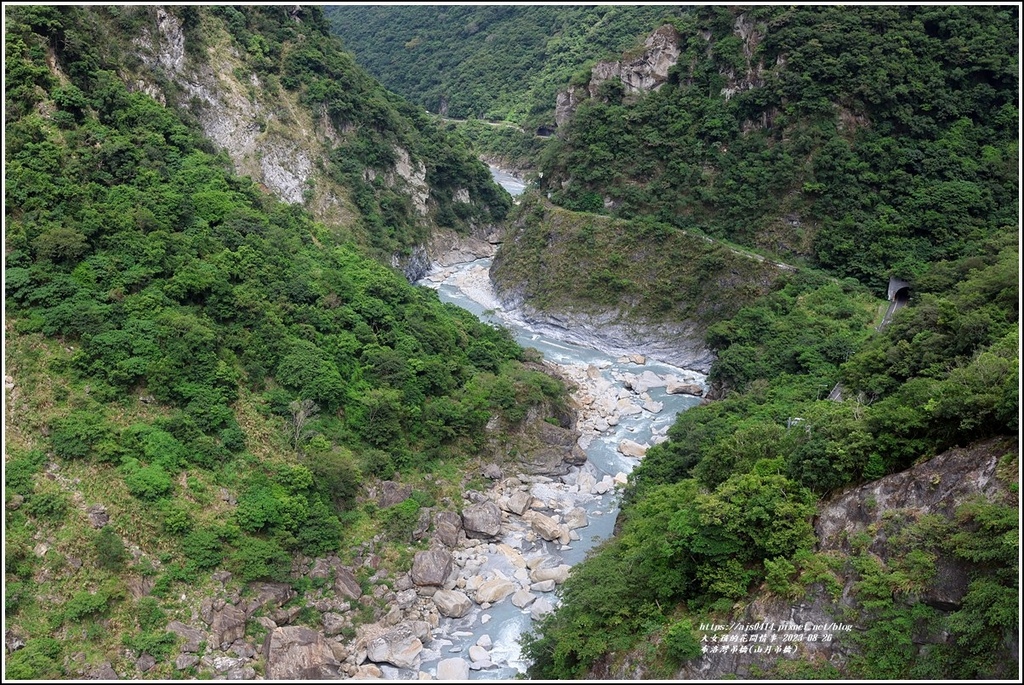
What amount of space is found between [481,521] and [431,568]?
3.07 metres

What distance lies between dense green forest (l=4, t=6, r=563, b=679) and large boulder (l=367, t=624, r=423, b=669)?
11.3ft

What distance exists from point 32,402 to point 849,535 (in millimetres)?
21672

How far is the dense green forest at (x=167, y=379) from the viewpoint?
1972 centimetres

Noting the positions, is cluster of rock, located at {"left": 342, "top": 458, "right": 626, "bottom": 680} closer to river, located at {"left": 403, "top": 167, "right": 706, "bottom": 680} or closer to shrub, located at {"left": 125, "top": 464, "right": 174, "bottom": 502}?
river, located at {"left": 403, "top": 167, "right": 706, "bottom": 680}

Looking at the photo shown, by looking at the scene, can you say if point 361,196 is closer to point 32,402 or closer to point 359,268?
point 359,268

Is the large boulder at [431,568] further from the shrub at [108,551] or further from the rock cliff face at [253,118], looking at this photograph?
the rock cliff face at [253,118]

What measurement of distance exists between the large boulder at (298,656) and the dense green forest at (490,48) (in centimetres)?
6797

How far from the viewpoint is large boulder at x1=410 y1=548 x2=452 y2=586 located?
24.0 metres

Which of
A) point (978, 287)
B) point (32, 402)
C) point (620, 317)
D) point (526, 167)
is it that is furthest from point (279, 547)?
point (526, 167)

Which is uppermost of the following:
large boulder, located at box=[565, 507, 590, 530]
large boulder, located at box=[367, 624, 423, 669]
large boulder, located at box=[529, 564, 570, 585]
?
large boulder, located at box=[565, 507, 590, 530]

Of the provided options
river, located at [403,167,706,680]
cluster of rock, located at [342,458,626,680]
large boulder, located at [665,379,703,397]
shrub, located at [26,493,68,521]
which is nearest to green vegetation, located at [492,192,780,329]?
river, located at [403,167,706,680]

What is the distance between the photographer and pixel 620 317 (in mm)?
44562

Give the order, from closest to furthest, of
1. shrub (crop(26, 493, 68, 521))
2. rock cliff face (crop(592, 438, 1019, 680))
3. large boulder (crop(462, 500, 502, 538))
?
rock cliff face (crop(592, 438, 1019, 680)), shrub (crop(26, 493, 68, 521)), large boulder (crop(462, 500, 502, 538))

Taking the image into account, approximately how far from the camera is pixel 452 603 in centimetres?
2308
